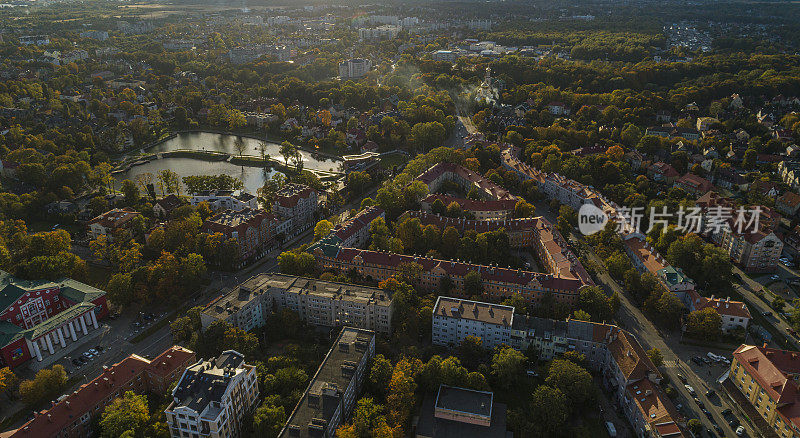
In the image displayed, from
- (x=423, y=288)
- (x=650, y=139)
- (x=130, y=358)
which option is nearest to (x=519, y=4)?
(x=650, y=139)

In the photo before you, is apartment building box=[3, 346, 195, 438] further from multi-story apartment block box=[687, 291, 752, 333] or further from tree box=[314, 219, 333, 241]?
multi-story apartment block box=[687, 291, 752, 333]

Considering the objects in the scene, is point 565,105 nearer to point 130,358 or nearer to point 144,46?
point 130,358

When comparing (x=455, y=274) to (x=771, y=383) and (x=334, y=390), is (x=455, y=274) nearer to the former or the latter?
(x=334, y=390)

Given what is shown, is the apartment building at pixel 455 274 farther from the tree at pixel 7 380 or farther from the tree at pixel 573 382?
the tree at pixel 7 380

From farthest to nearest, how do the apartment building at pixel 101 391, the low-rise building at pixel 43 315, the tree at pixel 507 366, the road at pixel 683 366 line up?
the low-rise building at pixel 43 315, the tree at pixel 507 366, the road at pixel 683 366, the apartment building at pixel 101 391

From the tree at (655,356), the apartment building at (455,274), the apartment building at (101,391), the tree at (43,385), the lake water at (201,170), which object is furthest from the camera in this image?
the lake water at (201,170)

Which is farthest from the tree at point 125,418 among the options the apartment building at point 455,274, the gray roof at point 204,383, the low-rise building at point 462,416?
the apartment building at point 455,274

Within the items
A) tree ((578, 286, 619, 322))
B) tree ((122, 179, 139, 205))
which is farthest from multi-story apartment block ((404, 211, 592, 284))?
tree ((122, 179, 139, 205))
